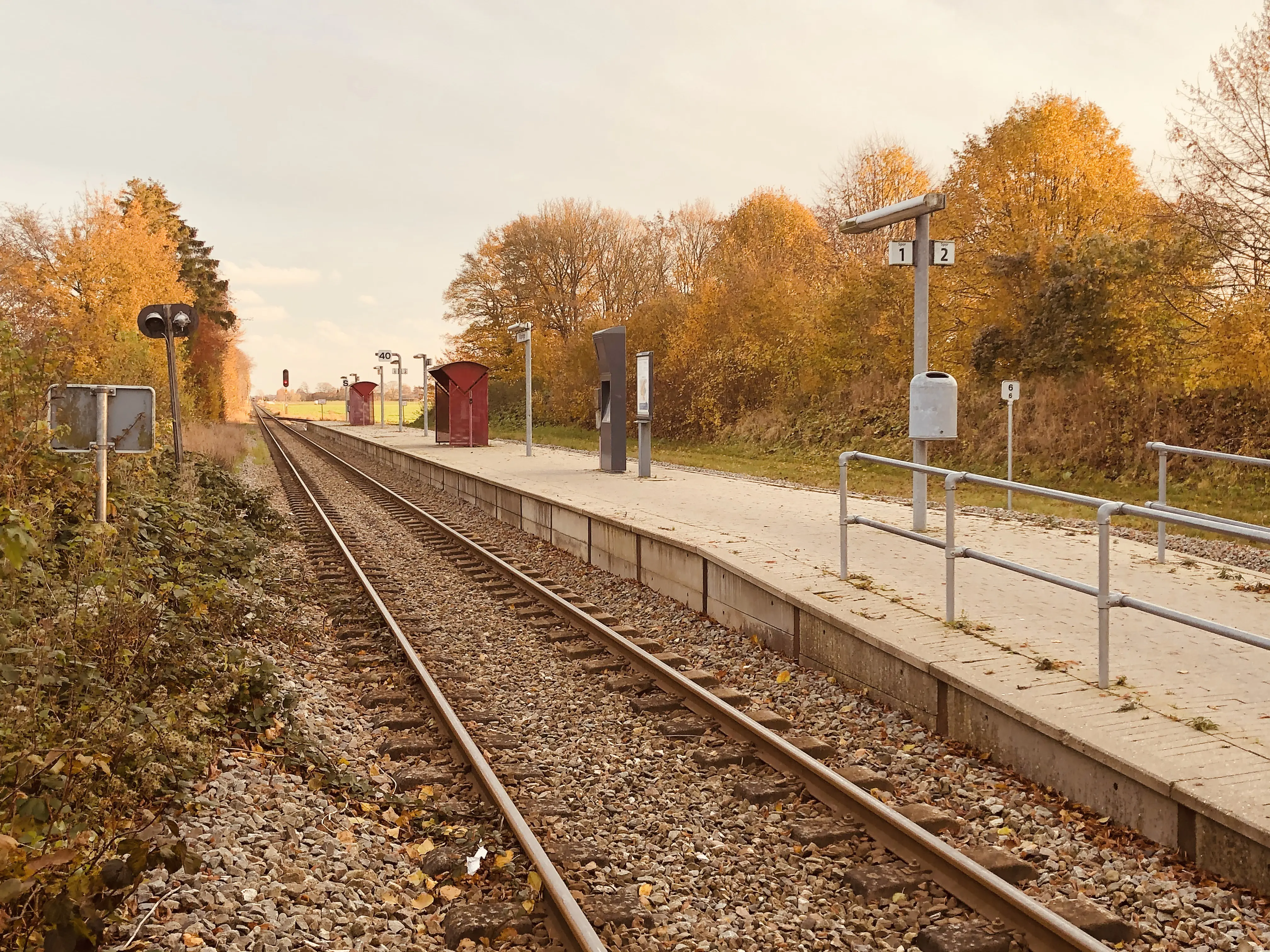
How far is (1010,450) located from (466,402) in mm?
21876

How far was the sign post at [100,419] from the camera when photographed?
8227 mm

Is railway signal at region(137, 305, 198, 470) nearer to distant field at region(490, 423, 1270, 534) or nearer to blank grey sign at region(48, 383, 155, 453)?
blank grey sign at region(48, 383, 155, 453)

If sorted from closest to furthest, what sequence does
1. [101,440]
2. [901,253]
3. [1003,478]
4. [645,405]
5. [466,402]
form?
[101,440], [901,253], [645,405], [1003,478], [466,402]

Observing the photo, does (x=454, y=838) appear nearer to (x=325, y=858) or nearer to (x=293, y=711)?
(x=325, y=858)

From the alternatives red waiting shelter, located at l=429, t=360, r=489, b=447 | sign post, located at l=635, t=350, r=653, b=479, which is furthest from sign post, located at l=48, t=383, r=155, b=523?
red waiting shelter, located at l=429, t=360, r=489, b=447

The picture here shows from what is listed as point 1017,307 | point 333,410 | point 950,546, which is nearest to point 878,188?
point 1017,307

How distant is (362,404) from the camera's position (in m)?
71.8

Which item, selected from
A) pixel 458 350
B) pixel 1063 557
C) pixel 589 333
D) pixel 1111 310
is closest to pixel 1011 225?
pixel 1111 310

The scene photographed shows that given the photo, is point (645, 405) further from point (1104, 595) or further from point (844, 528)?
point (1104, 595)

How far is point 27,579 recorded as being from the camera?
6.51 m

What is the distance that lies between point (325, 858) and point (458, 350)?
2231 inches

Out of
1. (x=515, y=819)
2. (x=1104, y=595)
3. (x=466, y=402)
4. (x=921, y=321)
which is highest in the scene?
(x=921, y=321)

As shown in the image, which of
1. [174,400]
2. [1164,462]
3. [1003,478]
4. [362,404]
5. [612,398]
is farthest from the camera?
[362,404]

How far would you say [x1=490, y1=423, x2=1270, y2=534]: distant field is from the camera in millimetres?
16781
